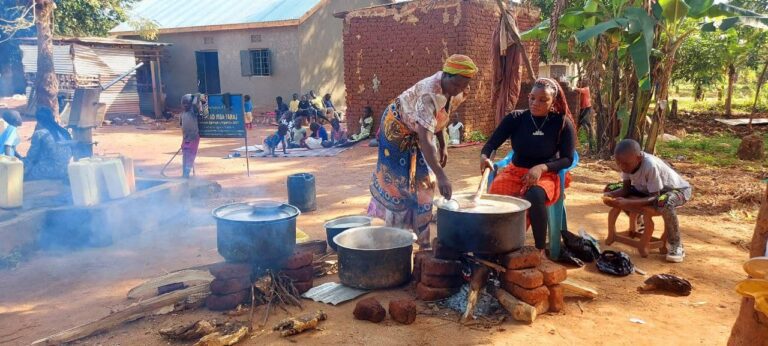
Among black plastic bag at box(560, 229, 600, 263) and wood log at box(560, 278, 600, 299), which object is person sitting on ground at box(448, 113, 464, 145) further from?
wood log at box(560, 278, 600, 299)

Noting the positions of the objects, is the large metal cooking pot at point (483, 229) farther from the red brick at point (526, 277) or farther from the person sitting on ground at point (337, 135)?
the person sitting on ground at point (337, 135)

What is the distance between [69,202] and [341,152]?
6419mm

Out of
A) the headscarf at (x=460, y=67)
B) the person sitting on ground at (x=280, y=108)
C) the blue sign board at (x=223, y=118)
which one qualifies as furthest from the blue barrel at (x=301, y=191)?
the person sitting on ground at (x=280, y=108)

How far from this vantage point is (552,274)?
3.46m

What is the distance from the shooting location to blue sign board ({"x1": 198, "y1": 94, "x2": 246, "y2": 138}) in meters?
8.27

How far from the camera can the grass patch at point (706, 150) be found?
9.60 metres

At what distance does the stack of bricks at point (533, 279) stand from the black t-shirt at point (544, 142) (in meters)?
0.97

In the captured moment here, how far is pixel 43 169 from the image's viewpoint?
22.2 ft

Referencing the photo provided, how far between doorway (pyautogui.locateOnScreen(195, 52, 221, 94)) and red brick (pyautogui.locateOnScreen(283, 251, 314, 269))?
57.1 feet

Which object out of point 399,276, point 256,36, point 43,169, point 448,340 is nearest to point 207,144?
point 256,36

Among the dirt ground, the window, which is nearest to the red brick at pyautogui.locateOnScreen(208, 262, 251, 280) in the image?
the dirt ground

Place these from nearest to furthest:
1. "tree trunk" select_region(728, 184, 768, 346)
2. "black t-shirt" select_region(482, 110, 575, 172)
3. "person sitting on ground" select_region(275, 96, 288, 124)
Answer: "tree trunk" select_region(728, 184, 768, 346)
"black t-shirt" select_region(482, 110, 575, 172)
"person sitting on ground" select_region(275, 96, 288, 124)

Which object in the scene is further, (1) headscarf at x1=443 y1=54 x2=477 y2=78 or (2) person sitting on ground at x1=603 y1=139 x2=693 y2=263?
(2) person sitting on ground at x1=603 y1=139 x2=693 y2=263

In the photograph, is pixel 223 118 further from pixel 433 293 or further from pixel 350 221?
pixel 433 293
